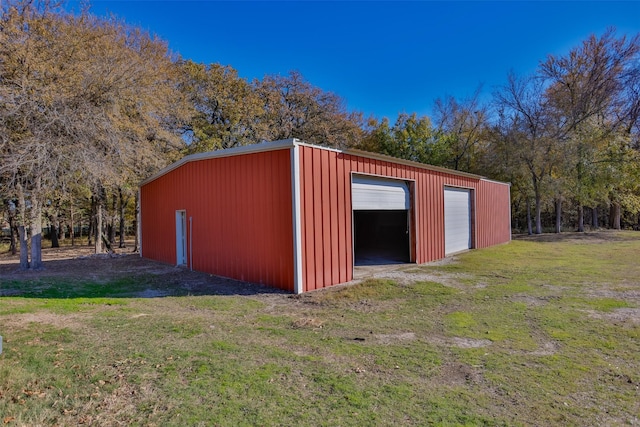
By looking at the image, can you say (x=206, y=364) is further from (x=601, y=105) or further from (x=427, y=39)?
(x=601, y=105)

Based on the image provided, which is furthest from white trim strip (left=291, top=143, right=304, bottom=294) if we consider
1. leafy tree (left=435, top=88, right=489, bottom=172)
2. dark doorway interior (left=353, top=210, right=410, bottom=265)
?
leafy tree (left=435, top=88, right=489, bottom=172)

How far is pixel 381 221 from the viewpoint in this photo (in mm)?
16797

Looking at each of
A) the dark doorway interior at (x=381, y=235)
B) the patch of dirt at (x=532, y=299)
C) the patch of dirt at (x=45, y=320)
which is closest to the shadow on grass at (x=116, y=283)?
the patch of dirt at (x=45, y=320)

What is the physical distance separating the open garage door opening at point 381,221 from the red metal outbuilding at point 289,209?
4 centimetres

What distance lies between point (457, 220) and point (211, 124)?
12291 millimetres

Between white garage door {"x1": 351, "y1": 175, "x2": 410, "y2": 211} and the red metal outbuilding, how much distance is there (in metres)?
0.03

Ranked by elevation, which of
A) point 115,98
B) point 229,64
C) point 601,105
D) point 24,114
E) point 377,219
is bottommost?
point 377,219

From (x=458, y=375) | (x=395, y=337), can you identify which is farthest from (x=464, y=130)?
(x=458, y=375)

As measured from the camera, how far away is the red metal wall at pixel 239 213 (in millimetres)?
7148

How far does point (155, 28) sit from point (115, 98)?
6.99 m

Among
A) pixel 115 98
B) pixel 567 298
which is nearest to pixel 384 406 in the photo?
pixel 567 298

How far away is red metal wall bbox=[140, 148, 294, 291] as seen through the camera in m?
7.15

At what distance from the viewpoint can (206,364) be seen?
11.5ft

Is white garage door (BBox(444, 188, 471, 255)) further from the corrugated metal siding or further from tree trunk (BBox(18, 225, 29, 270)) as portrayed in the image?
tree trunk (BBox(18, 225, 29, 270))
